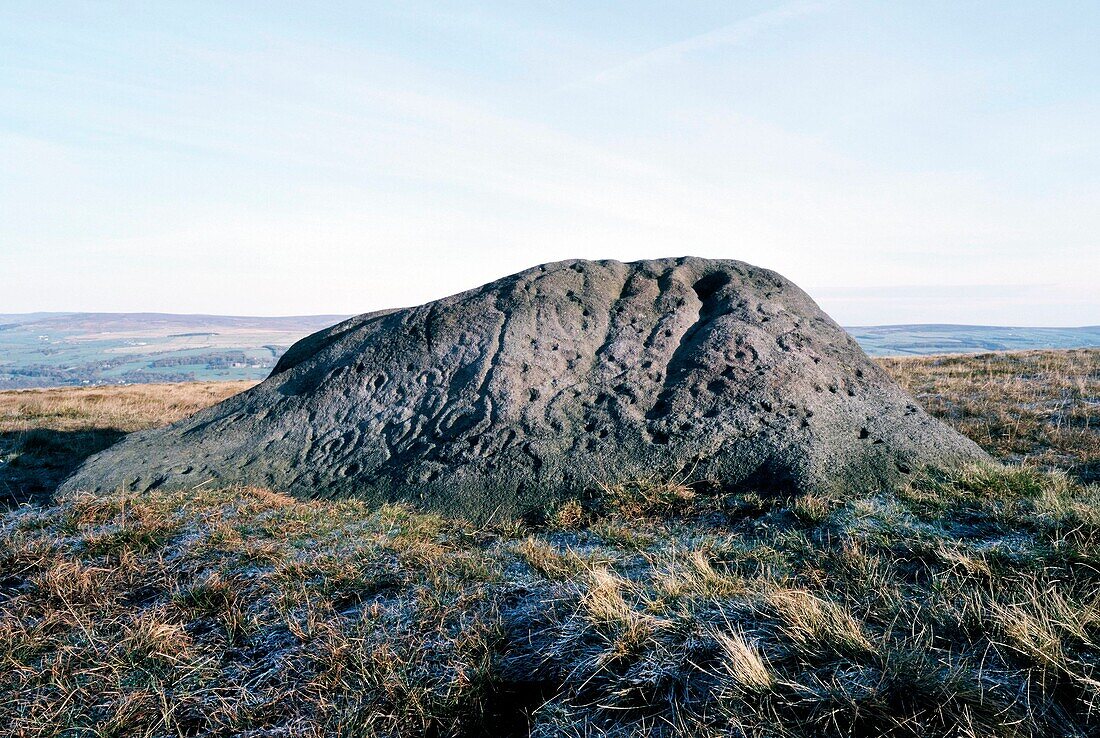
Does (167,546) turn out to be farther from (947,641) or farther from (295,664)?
(947,641)

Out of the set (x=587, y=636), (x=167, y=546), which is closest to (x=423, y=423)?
(x=167, y=546)

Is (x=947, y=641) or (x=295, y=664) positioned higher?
(x=947, y=641)

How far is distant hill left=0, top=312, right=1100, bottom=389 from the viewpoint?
90438mm

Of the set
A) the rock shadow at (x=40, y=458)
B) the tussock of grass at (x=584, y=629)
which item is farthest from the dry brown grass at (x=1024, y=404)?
the rock shadow at (x=40, y=458)

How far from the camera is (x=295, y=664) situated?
12.3 feet

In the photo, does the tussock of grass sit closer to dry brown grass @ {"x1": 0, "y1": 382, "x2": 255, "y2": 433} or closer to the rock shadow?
the rock shadow

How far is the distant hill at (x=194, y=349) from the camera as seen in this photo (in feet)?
297

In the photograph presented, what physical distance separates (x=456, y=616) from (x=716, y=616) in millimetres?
1658

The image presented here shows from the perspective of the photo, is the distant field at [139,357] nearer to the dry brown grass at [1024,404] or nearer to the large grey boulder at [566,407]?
the large grey boulder at [566,407]

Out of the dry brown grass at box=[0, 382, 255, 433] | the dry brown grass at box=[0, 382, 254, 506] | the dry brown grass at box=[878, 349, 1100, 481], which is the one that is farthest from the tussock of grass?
the dry brown grass at box=[0, 382, 255, 433]

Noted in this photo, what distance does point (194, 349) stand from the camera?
147500 millimetres

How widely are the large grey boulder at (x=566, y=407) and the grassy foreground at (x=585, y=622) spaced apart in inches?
34.7

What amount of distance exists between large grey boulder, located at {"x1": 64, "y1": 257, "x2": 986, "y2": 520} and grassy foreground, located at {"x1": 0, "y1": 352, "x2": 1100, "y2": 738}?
88 cm

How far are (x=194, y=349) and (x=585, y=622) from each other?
167 meters
